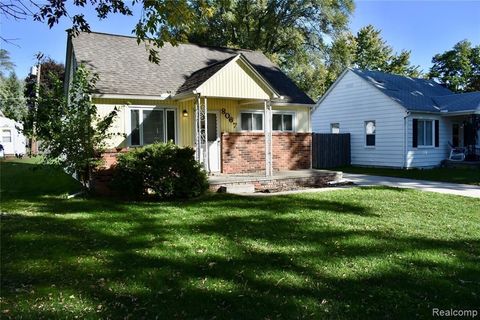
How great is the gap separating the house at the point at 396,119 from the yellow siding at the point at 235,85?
10.1m

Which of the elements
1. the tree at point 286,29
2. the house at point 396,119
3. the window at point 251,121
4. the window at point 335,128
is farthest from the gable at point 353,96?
the window at point 251,121

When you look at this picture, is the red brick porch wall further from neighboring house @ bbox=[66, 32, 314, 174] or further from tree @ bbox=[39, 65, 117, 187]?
tree @ bbox=[39, 65, 117, 187]

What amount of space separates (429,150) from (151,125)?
15004 mm

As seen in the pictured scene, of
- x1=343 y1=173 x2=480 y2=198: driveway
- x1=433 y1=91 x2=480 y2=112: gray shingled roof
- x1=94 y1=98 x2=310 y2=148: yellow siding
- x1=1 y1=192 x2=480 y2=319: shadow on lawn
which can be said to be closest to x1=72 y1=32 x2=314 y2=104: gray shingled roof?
x1=94 y1=98 x2=310 y2=148: yellow siding

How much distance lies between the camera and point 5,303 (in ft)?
13.5

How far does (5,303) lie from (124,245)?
2131 mm

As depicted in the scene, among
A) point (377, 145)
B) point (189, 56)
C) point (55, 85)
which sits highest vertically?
point (189, 56)

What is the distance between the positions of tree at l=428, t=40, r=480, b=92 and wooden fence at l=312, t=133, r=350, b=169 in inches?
880

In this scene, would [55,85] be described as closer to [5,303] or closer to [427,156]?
[5,303]

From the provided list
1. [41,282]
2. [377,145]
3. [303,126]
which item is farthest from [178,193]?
[377,145]

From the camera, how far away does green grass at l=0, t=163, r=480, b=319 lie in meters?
4.16

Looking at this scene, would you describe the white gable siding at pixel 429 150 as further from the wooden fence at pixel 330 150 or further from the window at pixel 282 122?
the window at pixel 282 122

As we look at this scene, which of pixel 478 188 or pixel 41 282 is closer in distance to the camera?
pixel 41 282

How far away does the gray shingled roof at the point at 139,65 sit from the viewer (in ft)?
44.2
